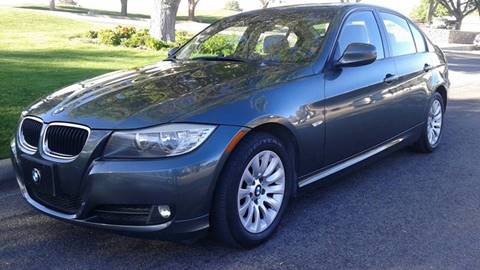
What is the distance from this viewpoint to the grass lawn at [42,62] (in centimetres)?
742

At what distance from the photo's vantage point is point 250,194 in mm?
3635

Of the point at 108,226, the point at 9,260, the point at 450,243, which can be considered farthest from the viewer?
the point at 450,243

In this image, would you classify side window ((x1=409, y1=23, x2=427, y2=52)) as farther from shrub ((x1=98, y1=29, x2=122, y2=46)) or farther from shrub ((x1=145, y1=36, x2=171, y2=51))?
shrub ((x1=98, y1=29, x2=122, y2=46))

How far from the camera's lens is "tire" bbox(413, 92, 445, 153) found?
591 centimetres

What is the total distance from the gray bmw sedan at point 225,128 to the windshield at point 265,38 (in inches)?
0.6

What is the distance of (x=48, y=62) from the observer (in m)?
12.0

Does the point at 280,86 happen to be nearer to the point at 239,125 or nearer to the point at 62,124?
the point at 239,125

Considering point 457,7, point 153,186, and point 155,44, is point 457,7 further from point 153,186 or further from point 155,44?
point 153,186

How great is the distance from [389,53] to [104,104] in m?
2.85

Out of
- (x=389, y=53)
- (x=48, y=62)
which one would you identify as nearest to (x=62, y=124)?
(x=389, y=53)

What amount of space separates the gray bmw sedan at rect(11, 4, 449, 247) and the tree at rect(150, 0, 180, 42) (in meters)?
9.50

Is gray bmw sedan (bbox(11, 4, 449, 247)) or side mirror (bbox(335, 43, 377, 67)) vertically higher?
side mirror (bbox(335, 43, 377, 67))

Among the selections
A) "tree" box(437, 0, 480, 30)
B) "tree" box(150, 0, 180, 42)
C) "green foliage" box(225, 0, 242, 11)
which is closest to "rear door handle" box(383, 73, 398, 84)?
"tree" box(150, 0, 180, 42)

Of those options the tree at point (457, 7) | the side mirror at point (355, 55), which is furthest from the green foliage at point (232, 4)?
the side mirror at point (355, 55)
